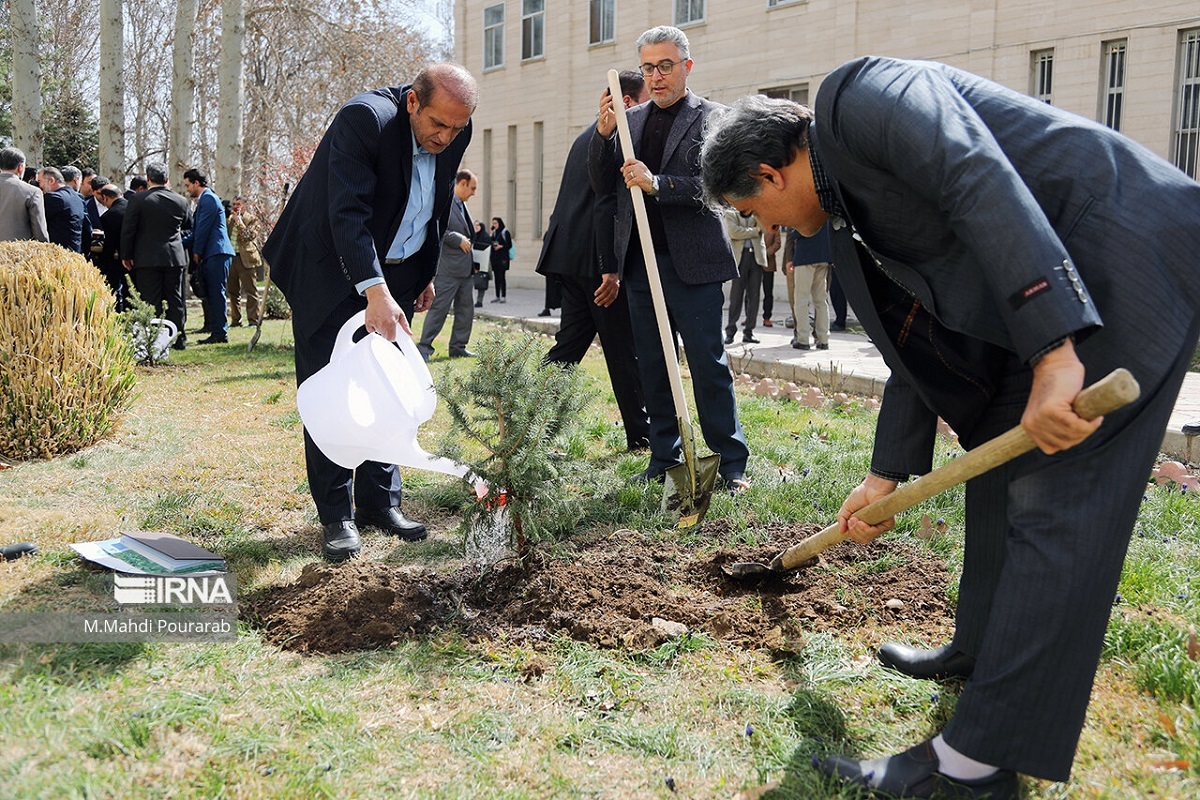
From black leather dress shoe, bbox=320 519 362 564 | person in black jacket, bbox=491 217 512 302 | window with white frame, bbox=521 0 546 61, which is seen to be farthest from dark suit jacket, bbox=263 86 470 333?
window with white frame, bbox=521 0 546 61

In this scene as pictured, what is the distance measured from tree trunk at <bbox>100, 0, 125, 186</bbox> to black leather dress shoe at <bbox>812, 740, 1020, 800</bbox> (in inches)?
637

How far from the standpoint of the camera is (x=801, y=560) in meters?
3.17

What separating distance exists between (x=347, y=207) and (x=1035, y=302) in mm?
2524

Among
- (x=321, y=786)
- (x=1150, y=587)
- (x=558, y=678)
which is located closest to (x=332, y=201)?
(x=558, y=678)

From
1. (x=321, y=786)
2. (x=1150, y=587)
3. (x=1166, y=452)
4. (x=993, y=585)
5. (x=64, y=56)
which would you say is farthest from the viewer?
(x=64, y=56)

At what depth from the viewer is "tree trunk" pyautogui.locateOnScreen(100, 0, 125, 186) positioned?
15141mm

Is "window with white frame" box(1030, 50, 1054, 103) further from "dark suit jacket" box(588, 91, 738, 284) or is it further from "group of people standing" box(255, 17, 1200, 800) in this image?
"group of people standing" box(255, 17, 1200, 800)

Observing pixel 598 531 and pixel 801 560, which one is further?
pixel 598 531

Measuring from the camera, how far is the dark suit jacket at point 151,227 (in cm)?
A: 1052

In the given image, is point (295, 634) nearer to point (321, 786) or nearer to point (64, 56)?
point (321, 786)

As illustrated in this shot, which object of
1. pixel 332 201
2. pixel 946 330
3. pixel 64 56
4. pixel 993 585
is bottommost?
pixel 993 585

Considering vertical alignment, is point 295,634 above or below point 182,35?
below

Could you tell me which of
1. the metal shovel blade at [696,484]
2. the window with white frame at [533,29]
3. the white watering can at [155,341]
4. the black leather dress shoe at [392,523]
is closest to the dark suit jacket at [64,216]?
the white watering can at [155,341]

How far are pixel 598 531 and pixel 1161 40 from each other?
44.8 feet
